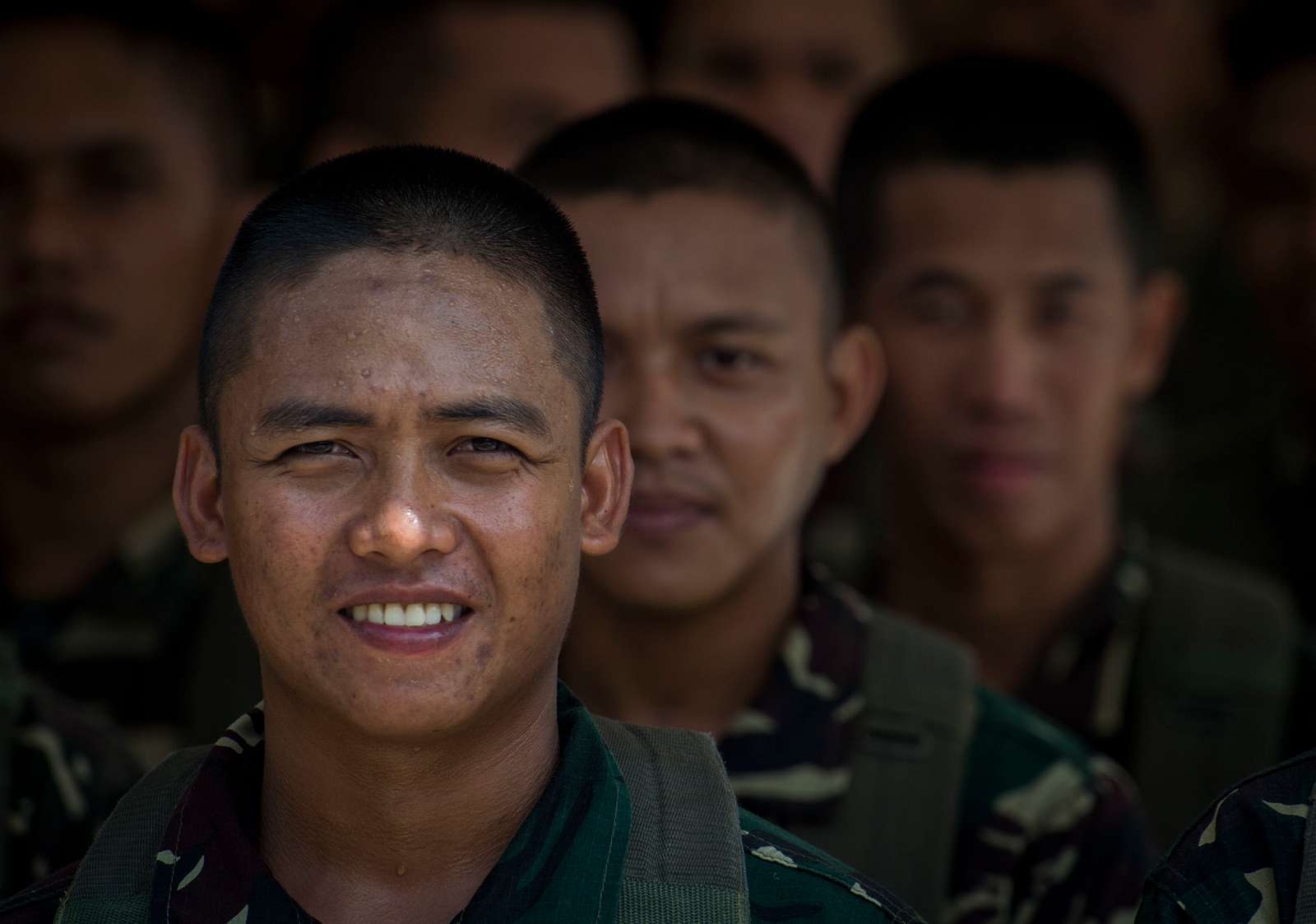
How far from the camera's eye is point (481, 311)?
2293 millimetres

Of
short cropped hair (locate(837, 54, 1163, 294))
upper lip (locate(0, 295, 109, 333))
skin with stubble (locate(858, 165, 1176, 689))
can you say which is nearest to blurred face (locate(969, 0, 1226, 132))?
short cropped hair (locate(837, 54, 1163, 294))

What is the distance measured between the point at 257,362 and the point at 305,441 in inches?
4.7

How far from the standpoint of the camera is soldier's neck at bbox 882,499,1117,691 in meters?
4.39

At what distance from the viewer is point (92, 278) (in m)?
4.44

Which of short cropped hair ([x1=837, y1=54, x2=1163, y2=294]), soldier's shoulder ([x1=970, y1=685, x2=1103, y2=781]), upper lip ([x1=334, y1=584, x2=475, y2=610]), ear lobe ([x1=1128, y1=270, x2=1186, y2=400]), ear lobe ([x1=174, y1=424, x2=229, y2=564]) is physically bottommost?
soldier's shoulder ([x1=970, y1=685, x2=1103, y2=781])

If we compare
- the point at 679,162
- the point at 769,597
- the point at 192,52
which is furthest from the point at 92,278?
the point at 769,597

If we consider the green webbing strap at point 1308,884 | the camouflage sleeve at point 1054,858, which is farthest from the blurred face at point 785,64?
the green webbing strap at point 1308,884

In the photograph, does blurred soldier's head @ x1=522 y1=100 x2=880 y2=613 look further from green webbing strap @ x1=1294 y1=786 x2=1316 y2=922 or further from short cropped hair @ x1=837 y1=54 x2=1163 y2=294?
green webbing strap @ x1=1294 y1=786 x2=1316 y2=922

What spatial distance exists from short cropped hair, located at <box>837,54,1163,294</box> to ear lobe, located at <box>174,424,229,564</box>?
90.6 inches

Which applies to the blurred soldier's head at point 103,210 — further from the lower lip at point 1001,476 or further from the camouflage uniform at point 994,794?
the camouflage uniform at point 994,794

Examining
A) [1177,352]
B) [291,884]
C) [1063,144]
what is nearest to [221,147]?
[1063,144]

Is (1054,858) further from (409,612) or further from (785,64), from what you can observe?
(785,64)

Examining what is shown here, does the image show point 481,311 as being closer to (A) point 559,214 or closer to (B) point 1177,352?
(A) point 559,214

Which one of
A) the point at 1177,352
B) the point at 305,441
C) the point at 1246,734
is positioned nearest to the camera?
the point at 305,441
